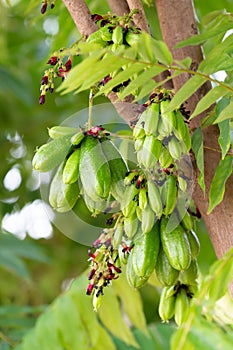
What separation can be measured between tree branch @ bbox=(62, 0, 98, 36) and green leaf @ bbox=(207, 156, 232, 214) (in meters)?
0.25

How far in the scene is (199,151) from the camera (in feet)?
2.65

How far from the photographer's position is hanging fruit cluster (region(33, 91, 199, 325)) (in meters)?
0.78

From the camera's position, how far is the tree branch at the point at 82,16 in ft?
2.75

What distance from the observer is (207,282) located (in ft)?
2.24

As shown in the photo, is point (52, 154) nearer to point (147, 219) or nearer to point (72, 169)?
point (72, 169)

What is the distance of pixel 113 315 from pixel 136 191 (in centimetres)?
41

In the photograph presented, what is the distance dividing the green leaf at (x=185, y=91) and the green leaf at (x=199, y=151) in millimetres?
83

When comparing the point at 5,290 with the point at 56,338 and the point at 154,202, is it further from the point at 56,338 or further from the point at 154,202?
the point at 154,202

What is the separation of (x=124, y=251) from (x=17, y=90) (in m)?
1.01

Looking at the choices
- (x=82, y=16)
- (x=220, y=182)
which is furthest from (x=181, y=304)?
(x=82, y=16)

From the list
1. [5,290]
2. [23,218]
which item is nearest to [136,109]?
[23,218]

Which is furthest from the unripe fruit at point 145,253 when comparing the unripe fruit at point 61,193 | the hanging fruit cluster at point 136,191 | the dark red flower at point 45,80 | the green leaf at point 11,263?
the green leaf at point 11,263

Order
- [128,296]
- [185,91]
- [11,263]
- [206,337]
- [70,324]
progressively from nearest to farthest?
[206,337], [185,91], [70,324], [128,296], [11,263]

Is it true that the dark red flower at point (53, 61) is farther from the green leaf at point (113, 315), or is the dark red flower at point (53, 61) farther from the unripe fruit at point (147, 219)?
the green leaf at point (113, 315)
